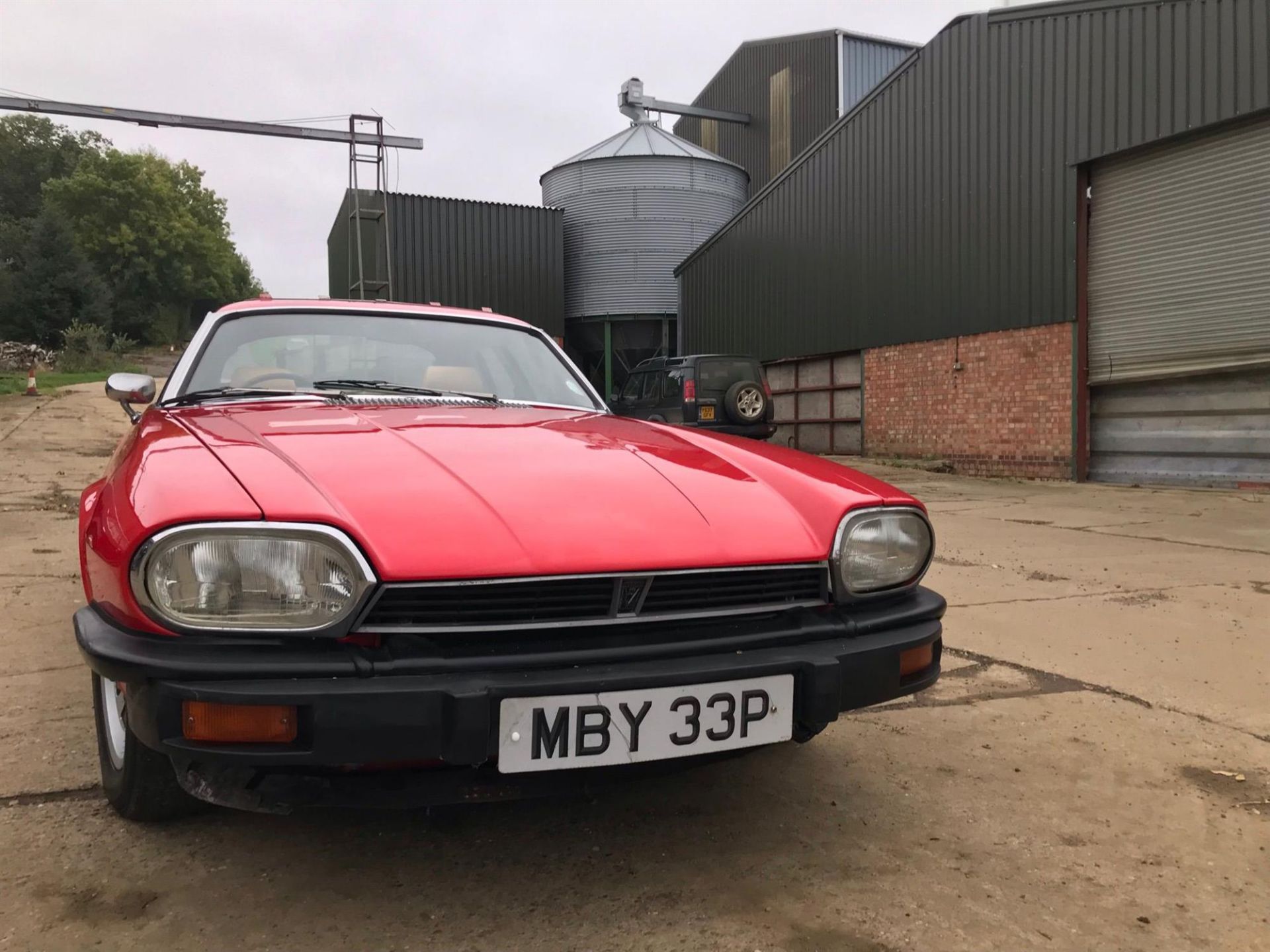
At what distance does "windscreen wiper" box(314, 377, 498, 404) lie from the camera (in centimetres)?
262

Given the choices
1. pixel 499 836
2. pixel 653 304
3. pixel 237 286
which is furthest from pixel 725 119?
pixel 237 286

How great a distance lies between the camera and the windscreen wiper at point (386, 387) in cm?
262

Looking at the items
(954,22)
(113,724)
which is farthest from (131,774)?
(954,22)

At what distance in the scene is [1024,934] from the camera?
153cm

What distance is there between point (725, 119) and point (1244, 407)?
64.6 ft

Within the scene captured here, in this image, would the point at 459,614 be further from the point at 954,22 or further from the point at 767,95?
the point at 767,95

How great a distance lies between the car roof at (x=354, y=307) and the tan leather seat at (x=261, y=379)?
24 cm

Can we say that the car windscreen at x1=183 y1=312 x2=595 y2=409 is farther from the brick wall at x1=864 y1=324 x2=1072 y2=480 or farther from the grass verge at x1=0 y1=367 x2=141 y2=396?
the grass verge at x1=0 y1=367 x2=141 y2=396

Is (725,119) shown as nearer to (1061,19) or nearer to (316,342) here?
(1061,19)

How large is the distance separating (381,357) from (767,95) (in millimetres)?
24040

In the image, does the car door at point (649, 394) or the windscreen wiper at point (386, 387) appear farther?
the car door at point (649, 394)

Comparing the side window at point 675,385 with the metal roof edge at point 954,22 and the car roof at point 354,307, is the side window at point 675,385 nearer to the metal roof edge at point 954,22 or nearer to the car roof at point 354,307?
the metal roof edge at point 954,22

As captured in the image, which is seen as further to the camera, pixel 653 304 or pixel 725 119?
pixel 725 119

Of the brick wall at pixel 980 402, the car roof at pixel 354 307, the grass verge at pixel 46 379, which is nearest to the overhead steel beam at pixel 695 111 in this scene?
the brick wall at pixel 980 402
